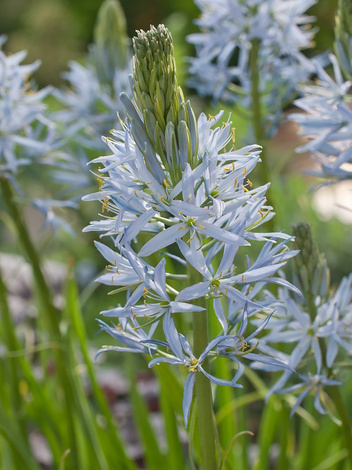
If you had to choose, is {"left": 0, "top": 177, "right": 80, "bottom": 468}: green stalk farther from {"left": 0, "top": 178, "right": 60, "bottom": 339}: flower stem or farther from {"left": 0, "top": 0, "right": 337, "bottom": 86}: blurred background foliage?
{"left": 0, "top": 0, "right": 337, "bottom": 86}: blurred background foliage

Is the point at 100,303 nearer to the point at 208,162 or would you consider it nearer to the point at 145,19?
the point at 208,162

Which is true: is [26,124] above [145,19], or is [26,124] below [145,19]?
below

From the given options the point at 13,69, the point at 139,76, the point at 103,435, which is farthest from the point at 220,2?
the point at 103,435

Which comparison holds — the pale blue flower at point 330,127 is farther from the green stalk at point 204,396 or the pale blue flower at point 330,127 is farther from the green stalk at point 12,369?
the green stalk at point 12,369

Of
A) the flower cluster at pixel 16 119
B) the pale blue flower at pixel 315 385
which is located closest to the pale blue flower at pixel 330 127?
the pale blue flower at pixel 315 385

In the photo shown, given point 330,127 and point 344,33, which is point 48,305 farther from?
point 344,33
